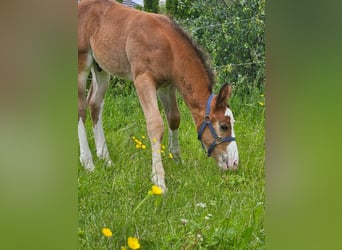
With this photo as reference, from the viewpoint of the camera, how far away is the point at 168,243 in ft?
4.12

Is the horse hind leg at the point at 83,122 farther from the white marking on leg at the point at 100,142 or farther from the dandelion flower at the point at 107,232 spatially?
the dandelion flower at the point at 107,232

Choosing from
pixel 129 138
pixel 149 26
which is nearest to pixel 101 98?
pixel 129 138

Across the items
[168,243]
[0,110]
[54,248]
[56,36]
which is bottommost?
[168,243]

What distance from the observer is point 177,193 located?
1.35 meters

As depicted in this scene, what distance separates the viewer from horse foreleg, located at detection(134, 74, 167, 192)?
1350 millimetres

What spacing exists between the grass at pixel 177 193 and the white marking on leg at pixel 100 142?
16mm

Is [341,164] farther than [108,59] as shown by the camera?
No

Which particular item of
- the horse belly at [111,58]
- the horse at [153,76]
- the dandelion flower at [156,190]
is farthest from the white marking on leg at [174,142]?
the horse belly at [111,58]

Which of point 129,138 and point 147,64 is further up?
point 147,64

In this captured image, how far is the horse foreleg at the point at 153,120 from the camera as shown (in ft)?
4.43

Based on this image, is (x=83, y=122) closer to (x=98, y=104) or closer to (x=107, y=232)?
(x=98, y=104)

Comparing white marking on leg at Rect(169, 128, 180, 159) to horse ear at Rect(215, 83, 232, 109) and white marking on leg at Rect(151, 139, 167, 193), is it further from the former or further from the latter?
horse ear at Rect(215, 83, 232, 109)

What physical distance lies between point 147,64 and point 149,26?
0.12 m

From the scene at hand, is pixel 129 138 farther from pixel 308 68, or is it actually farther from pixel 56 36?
pixel 308 68
